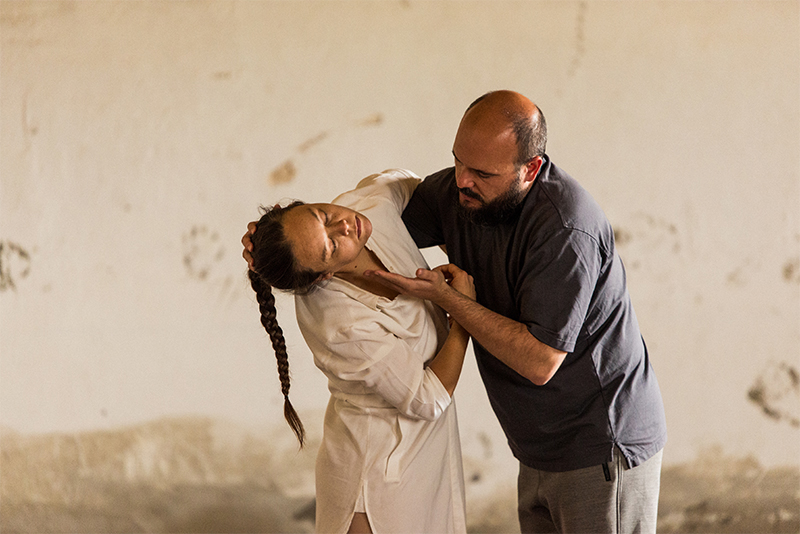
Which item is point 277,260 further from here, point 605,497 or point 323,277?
point 605,497

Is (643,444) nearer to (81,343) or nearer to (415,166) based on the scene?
(415,166)

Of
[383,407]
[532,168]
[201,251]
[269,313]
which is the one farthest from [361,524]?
[201,251]

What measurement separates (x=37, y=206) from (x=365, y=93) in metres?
1.55

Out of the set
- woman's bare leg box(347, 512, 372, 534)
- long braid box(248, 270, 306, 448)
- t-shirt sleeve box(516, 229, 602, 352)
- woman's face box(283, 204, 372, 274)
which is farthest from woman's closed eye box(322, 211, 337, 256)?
woman's bare leg box(347, 512, 372, 534)

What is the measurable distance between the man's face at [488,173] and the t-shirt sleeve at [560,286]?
6.1 inches

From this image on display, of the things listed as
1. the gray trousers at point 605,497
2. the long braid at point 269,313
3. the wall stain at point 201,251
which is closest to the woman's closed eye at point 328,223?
the long braid at point 269,313

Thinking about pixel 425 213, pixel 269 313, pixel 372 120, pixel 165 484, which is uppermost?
pixel 372 120

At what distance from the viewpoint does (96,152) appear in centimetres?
292

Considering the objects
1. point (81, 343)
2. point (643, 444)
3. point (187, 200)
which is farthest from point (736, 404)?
point (81, 343)

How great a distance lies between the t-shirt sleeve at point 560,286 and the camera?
1602mm

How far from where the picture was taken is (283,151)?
292 centimetres

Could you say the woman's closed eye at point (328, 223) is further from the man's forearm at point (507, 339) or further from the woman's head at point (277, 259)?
the man's forearm at point (507, 339)

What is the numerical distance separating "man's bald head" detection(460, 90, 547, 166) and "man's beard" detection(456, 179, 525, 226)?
0.08 meters

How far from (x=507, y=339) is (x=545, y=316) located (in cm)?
11
